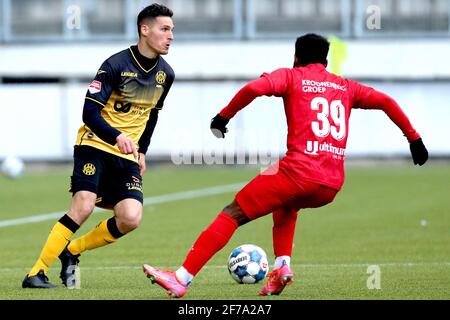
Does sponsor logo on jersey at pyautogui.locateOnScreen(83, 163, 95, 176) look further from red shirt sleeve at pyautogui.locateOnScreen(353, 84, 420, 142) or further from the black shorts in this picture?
red shirt sleeve at pyautogui.locateOnScreen(353, 84, 420, 142)

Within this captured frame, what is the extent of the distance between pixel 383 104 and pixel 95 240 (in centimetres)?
269

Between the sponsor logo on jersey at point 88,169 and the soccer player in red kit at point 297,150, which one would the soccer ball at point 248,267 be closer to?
the soccer player in red kit at point 297,150

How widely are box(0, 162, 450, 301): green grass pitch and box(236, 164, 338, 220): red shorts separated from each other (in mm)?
684

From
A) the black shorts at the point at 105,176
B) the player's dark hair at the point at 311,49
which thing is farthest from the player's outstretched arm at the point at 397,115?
the black shorts at the point at 105,176

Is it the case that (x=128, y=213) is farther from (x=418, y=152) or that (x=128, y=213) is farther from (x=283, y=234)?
(x=418, y=152)

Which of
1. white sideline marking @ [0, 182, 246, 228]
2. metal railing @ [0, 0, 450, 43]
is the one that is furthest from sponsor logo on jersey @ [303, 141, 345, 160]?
metal railing @ [0, 0, 450, 43]

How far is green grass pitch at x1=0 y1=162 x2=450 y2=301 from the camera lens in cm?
979

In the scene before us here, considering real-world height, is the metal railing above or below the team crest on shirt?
below

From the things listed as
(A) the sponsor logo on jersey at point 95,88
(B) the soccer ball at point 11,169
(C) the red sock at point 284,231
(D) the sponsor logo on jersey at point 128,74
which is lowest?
(B) the soccer ball at point 11,169

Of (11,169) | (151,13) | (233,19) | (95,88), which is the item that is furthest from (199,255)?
(233,19)

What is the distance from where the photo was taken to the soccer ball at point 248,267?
10.3 metres

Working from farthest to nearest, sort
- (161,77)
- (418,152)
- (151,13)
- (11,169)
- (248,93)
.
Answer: (11,169) < (161,77) < (151,13) < (418,152) < (248,93)

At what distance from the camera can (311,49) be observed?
9.29 m

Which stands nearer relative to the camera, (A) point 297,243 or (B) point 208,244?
(B) point 208,244
